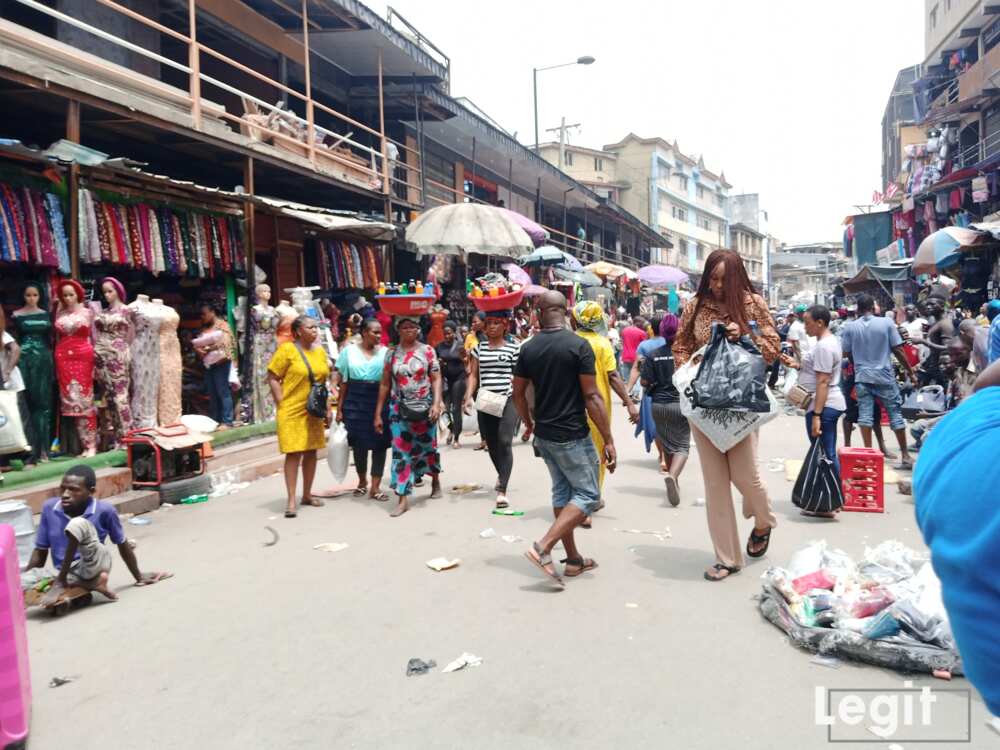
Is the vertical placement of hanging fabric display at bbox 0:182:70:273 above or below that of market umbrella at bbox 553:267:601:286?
below

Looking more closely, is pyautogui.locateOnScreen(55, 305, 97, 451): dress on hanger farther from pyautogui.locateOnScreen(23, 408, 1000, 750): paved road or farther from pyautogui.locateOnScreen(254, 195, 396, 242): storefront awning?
pyautogui.locateOnScreen(254, 195, 396, 242): storefront awning

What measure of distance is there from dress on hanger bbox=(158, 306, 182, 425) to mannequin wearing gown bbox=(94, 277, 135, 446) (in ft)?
1.16

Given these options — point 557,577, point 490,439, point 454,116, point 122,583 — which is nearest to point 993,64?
point 454,116

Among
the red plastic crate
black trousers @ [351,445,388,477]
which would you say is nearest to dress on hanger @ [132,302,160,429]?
black trousers @ [351,445,388,477]

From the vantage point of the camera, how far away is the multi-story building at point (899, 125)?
38.3 meters

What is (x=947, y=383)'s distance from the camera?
9.84m

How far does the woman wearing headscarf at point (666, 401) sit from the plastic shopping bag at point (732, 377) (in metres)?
2.46

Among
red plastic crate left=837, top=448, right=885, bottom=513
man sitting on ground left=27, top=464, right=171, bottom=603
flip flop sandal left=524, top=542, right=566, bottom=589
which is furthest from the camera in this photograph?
red plastic crate left=837, top=448, right=885, bottom=513

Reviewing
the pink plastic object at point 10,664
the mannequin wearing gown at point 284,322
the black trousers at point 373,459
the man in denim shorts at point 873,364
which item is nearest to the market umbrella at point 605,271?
the mannequin wearing gown at point 284,322

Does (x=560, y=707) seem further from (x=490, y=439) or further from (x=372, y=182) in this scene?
(x=372, y=182)

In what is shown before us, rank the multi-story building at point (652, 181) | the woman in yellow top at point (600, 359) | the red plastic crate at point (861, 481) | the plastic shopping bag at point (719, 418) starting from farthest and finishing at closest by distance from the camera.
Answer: the multi-story building at point (652, 181) → the red plastic crate at point (861, 481) → the woman in yellow top at point (600, 359) → the plastic shopping bag at point (719, 418)

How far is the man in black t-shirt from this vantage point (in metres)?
4.94

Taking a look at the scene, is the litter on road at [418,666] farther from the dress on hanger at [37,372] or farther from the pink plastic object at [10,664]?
the dress on hanger at [37,372]

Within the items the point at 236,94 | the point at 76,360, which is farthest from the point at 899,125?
the point at 76,360
